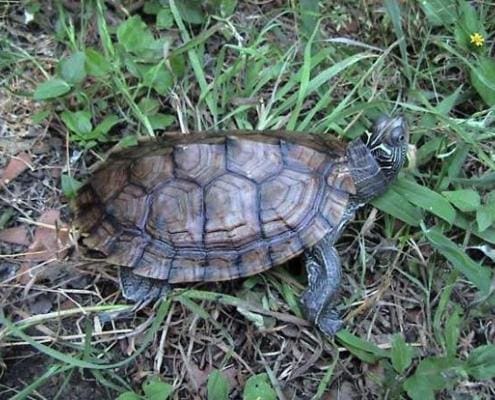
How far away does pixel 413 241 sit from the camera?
9.57 feet

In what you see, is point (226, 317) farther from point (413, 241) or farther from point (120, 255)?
point (413, 241)

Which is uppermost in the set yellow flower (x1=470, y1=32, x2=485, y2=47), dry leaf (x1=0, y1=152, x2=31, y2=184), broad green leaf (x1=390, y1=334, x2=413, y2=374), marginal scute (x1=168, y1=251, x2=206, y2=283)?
yellow flower (x1=470, y1=32, x2=485, y2=47)

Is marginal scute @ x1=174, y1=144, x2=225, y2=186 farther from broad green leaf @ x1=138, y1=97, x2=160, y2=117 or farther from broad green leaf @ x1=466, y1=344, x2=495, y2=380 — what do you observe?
broad green leaf @ x1=466, y1=344, x2=495, y2=380

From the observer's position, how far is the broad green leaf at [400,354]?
8.38ft

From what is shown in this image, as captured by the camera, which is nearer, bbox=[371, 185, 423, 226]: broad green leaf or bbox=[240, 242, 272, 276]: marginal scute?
bbox=[240, 242, 272, 276]: marginal scute

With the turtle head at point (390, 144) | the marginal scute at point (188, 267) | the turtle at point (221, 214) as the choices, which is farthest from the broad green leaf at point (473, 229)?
the marginal scute at point (188, 267)

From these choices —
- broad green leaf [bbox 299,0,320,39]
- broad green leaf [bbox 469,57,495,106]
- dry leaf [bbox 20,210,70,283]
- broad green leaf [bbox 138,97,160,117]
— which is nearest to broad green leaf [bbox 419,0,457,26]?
broad green leaf [bbox 469,57,495,106]

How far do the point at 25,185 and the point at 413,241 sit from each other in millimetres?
1510

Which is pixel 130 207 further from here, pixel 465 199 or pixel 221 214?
pixel 465 199

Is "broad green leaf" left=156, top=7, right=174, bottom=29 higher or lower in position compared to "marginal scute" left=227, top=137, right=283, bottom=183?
higher

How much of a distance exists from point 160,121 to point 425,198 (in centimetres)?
108

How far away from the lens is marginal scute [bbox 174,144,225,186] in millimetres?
2729

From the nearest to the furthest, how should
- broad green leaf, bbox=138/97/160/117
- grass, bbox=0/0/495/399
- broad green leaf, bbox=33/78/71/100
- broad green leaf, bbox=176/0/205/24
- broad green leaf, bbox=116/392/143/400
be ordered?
broad green leaf, bbox=116/392/143/400 < grass, bbox=0/0/495/399 < broad green leaf, bbox=33/78/71/100 < broad green leaf, bbox=138/97/160/117 < broad green leaf, bbox=176/0/205/24

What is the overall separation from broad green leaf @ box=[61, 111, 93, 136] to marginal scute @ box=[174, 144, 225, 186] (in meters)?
0.46
